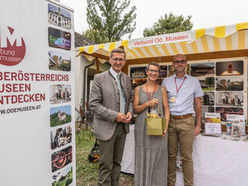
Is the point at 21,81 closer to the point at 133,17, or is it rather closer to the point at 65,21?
the point at 65,21

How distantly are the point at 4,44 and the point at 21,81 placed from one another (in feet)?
0.81

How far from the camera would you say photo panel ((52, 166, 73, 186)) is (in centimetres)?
144

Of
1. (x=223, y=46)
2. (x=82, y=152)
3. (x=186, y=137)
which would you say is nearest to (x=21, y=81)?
(x=186, y=137)

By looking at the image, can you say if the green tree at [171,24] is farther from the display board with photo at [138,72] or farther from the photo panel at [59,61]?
the photo panel at [59,61]

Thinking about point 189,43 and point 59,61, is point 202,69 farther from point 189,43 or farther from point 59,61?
point 59,61

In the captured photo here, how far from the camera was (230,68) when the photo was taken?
3209 mm

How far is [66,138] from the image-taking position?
1550 mm

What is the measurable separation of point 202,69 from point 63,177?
3.14 meters

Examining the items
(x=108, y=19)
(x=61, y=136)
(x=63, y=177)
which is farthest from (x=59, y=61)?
(x=108, y=19)

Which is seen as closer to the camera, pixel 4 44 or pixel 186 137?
pixel 4 44

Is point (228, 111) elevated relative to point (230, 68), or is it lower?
lower

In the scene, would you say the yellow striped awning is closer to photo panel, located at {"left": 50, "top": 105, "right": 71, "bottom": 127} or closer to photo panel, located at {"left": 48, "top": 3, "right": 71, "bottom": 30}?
photo panel, located at {"left": 48, "top": 3, "right": 71, "bottom": 30}

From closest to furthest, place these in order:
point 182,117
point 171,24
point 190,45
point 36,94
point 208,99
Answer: point 36,94, point 182,117, point 190,45, point 208,99, point 171,24

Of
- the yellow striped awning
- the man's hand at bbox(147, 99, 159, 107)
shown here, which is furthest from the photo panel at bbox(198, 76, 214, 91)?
the man's hand at bbox(147, 99, 159, 107)
